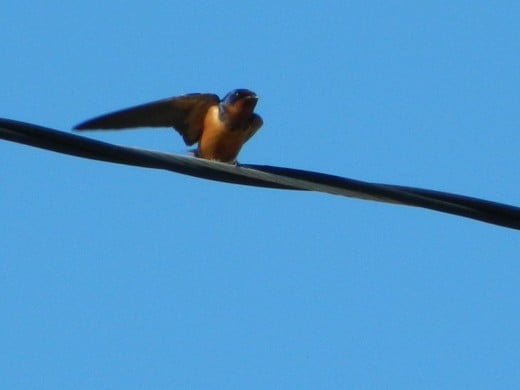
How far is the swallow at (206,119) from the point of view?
800 cm

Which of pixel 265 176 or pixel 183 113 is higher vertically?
pixel 183 113

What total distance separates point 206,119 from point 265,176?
11.9 feet

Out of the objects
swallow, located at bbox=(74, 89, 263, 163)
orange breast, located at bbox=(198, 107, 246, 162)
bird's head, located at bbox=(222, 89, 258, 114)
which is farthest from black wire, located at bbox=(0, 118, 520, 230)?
bird's head, located at bbox=(222, 89, 258, 114)

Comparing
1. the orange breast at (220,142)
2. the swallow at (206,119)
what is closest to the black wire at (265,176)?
the swallow at (206,119)

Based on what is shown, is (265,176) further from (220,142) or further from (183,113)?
(183,113)

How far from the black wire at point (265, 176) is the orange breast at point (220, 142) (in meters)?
3.14

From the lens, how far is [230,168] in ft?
15.5

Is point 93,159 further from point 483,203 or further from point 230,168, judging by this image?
point 483,203

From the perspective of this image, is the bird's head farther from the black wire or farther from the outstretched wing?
the black wire

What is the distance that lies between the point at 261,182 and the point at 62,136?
67 centimetres

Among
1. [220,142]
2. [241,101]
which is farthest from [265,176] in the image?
[241,101]

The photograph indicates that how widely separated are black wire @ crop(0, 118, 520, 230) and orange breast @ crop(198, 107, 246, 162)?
3.14 metres

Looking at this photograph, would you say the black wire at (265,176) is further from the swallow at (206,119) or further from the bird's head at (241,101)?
the bird's head at (241,101)

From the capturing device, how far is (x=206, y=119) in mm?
8305
